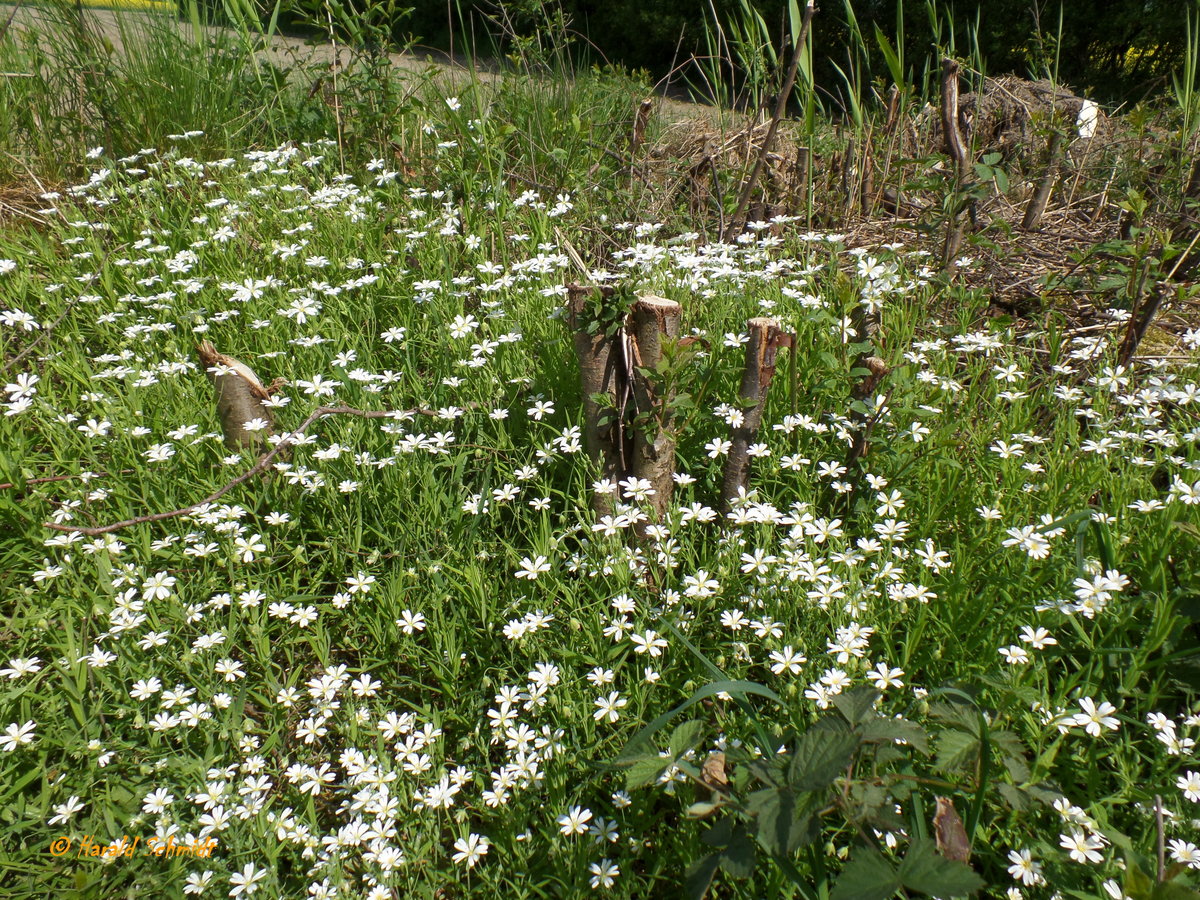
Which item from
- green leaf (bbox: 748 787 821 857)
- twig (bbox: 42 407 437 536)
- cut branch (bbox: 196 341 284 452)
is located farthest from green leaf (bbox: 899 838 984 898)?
cut branch (bbox: 196 341 284 452)

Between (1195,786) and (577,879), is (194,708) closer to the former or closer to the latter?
(577,879)

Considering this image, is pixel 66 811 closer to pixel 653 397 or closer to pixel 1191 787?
pixel 653 397

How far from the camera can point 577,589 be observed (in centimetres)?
204

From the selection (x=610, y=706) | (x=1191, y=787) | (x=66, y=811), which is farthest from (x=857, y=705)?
(x=66, y=811)

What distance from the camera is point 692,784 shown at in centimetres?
148

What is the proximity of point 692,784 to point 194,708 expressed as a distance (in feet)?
3.69

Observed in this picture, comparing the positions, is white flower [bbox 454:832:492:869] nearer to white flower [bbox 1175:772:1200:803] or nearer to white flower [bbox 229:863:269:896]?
white flower [bbox 229:863:269:896]

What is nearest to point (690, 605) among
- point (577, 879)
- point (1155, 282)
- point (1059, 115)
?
point (577, 879)

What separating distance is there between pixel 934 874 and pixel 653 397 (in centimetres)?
134

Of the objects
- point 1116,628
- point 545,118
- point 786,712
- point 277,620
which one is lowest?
point 277,620

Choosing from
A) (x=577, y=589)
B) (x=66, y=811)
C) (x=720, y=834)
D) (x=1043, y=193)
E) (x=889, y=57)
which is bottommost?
(x=66, y=811)

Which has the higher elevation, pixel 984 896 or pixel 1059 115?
pixel 1059 115

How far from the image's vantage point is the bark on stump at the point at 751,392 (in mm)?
2098

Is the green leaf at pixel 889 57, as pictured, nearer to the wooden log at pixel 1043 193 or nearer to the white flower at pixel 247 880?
the wooden log at pixel 1043 193
